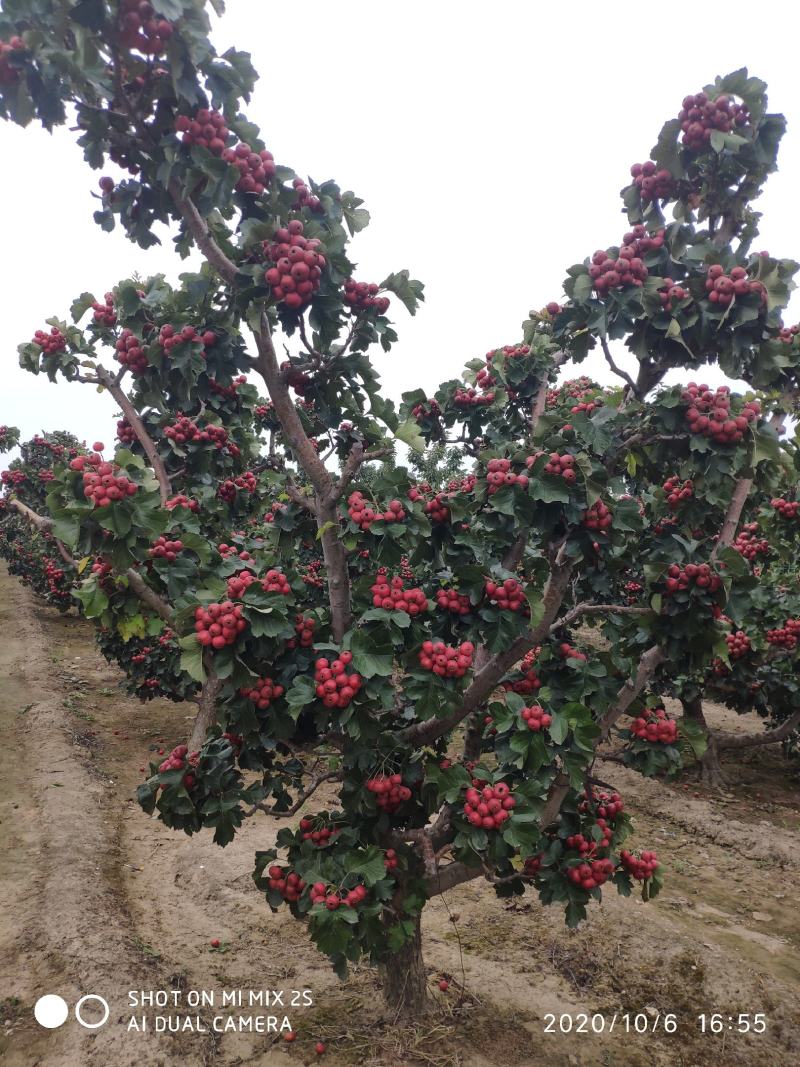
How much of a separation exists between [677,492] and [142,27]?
13.1ft

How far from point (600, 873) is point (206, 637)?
9.40 ft

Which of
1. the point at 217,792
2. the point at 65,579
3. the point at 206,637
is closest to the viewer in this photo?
the point at 206,637

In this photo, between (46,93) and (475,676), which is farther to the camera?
(475,676)

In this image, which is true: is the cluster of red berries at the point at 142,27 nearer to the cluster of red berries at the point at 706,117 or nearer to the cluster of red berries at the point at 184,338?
the cluster of red berries at the point at 184,338

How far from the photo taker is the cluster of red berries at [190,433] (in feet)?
17.1

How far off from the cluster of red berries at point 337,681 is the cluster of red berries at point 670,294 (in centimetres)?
253

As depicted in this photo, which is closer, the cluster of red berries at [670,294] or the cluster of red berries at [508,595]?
the cluster of red berries at [670,294]

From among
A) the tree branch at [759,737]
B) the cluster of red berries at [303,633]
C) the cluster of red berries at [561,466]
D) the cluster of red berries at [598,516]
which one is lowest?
the tree branch at [759,737]

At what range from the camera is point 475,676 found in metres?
4.24

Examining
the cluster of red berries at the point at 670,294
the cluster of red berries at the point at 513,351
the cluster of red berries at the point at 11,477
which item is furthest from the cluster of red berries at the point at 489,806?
the cluster of red berries at the point at 11,477

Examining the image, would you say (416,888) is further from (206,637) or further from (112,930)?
(112,930)

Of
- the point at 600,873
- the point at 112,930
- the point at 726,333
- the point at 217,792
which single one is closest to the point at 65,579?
the point at 112,930

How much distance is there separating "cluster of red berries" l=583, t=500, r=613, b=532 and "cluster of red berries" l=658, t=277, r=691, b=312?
1.12 m

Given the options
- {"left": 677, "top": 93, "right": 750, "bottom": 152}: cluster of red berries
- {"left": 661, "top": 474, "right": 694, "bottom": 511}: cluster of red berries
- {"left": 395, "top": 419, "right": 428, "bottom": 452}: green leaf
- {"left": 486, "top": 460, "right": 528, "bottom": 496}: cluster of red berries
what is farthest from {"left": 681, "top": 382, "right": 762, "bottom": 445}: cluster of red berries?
{"left": 395, "top": 419, "right": 428, "bottom": 452}: green leaf
